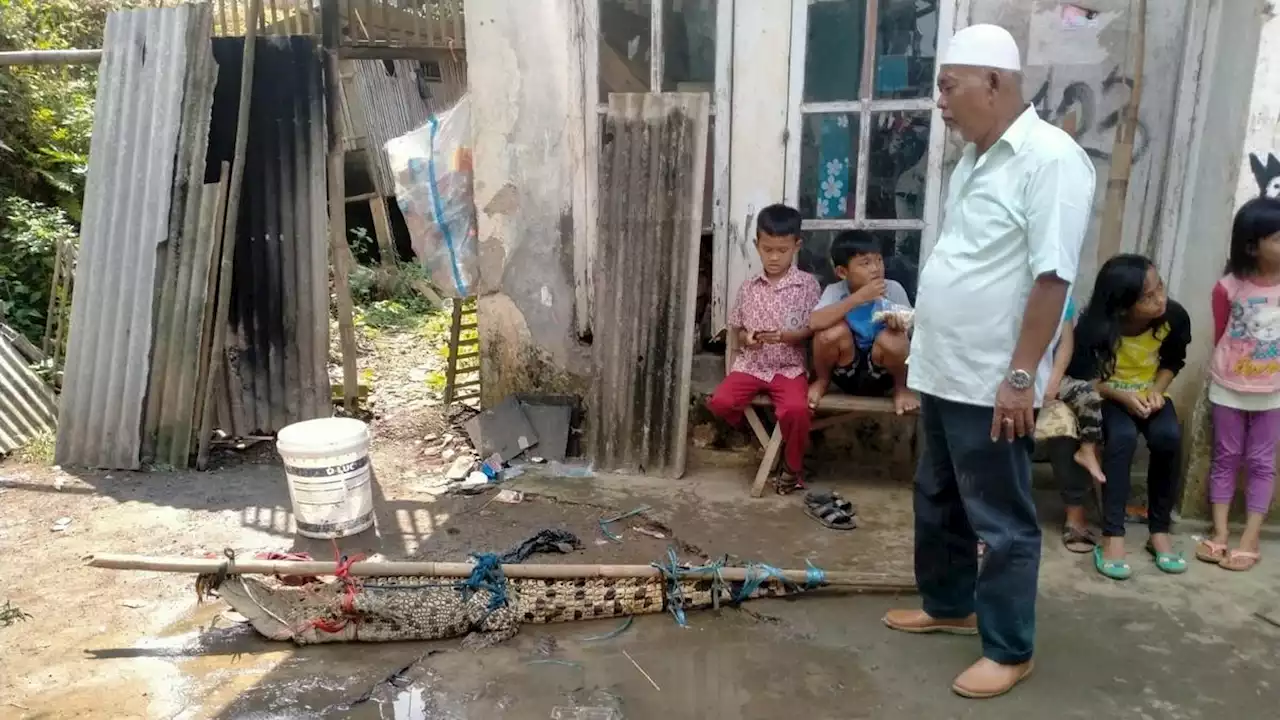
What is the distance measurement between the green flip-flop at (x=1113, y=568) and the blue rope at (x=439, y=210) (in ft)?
11.6

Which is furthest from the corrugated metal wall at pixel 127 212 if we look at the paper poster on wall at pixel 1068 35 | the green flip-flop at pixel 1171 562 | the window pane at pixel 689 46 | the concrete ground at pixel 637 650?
the green flip-flop at pixel 1171 562

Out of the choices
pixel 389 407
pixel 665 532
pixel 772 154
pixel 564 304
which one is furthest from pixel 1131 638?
pixel 389 407

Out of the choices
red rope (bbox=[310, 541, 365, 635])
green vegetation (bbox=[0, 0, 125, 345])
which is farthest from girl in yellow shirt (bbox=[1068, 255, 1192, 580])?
green vegetation (bbox=[0, 0, 125, 345])

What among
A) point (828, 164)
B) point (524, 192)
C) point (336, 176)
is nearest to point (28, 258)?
point (336, 176)

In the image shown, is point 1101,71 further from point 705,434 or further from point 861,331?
point 705,434

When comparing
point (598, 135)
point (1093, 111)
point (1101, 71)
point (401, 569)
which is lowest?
point (401, 569)

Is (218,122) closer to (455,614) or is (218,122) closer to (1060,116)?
(455,614)

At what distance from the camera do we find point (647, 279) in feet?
15.1

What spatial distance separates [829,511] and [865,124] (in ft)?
6.46

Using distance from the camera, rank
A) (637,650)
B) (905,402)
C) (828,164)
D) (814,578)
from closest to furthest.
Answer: (637,650) < (814,578) < (905,402) < (828,164)

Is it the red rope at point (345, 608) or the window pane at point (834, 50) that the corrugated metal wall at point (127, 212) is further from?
the window pane at point (834, 50)

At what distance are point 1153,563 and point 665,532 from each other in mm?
2090

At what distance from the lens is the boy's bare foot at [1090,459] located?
11.9ft

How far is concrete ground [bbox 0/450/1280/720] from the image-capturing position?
2.81 m
